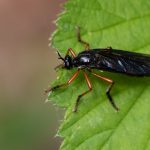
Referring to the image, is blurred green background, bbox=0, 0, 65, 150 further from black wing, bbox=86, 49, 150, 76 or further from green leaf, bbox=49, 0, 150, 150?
green leaf, bbox=49, 0, 150, 150

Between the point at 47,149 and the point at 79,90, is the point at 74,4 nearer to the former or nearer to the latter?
the point at 79,90

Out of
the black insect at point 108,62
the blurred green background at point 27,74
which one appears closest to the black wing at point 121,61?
the black insect at point 108,62

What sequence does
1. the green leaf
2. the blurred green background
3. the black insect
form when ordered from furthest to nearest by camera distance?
the blurred green background
the black insect
the green leaf

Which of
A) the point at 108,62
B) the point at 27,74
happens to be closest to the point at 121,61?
the point at 108,62

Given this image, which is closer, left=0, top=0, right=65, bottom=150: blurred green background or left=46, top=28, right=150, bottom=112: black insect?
left=46, top=28, right=150, bottom=112: black insect

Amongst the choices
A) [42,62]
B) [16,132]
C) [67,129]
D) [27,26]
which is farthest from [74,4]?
[27,26]

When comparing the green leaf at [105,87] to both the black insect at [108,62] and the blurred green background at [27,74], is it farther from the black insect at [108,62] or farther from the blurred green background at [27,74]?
the blurred green background at [27,74]

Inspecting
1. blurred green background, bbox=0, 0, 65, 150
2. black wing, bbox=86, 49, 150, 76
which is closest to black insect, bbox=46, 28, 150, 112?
black wing, bbox=86, 49, 150, 76

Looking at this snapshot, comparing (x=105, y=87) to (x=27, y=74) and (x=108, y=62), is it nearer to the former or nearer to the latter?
(x=108, y=62)
